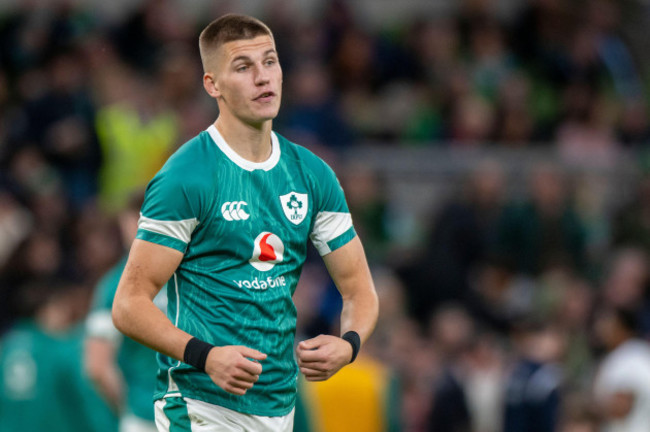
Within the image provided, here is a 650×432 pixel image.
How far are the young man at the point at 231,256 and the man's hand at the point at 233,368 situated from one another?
65mm

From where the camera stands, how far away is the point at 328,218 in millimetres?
4781

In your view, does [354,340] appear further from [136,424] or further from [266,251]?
[136,424]

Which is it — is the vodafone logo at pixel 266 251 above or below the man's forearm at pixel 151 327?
above

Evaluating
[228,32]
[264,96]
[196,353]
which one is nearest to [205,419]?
[196,353]

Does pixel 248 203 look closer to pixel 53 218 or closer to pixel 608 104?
pixel 53 218

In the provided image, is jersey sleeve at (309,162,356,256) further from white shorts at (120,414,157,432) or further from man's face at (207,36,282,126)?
white shorts at (120,414,157,432)

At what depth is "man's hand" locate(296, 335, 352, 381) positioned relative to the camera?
14.2 feet

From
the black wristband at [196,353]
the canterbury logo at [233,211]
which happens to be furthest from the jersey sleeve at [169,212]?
the black wristband at [196,353]

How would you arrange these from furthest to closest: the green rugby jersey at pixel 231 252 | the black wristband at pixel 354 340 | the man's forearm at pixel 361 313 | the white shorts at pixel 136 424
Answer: the white shorts at pixel 136 424, the man's forearm at pixel 361 313, the black wristband at pixel 354 340, the green rugby jersey at pixel 231 252

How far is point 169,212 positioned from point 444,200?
29.2 ft

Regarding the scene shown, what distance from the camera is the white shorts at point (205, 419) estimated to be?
448 centimetres

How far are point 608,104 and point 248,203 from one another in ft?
36.1

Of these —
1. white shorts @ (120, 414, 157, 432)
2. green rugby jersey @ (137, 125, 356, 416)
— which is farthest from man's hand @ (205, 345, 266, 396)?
white shorts @ (120, 414, 157, 432)

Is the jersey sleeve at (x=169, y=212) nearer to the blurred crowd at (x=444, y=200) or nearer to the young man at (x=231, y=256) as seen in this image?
the young man at (x=231, y=256)
